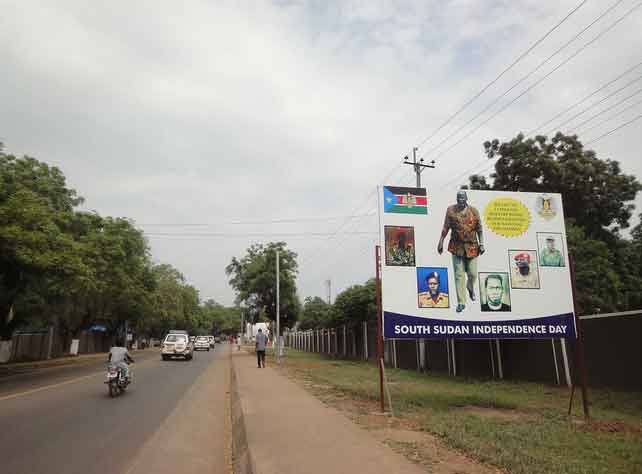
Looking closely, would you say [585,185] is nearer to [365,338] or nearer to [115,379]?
[365,338]

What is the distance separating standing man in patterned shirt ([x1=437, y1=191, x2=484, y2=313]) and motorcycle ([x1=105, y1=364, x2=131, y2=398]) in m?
8.64

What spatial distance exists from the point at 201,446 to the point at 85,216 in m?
25.2

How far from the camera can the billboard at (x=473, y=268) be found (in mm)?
9984

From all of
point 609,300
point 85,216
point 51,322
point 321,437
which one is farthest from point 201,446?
point 51,322

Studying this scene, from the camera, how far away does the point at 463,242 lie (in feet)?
34.6

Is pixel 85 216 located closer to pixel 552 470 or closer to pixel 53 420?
pixel 53 420

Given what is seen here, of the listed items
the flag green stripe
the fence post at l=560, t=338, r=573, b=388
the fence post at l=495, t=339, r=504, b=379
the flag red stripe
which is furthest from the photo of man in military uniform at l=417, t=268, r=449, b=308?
the fence post at l=495, t=339, r=504, b=379

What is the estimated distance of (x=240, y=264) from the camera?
125 feet

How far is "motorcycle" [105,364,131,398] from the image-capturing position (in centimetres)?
1221

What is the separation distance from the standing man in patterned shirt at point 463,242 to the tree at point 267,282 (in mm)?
25780

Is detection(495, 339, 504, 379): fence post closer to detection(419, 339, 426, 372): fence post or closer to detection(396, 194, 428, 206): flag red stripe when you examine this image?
detection(419, 339, 426, 372): fence post

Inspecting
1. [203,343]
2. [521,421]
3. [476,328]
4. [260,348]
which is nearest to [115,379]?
[476,328]

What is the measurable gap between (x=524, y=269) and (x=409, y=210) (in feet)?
9.55

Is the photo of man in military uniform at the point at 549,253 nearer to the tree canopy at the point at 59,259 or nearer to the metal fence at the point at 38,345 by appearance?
the tree canopy at the point at 59,259
